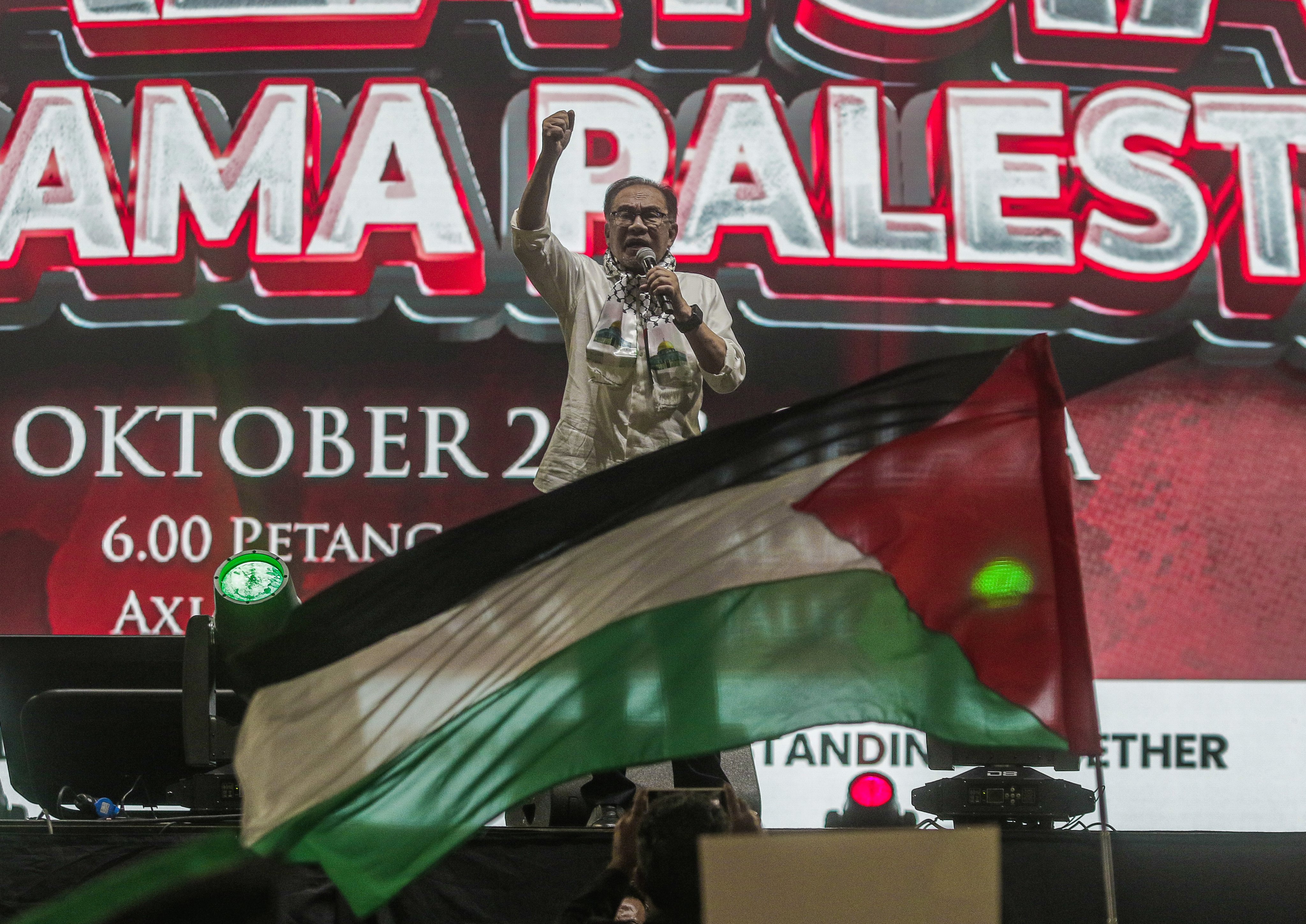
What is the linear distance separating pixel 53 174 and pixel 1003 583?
453 cm

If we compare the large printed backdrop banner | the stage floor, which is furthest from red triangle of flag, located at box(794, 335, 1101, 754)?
the large printed backdrop banner

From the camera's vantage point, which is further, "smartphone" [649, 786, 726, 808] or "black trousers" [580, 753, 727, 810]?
"black trousers" [580, 753, 727, 810]

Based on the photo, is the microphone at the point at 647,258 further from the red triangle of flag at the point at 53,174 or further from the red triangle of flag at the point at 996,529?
the red triangle of flag at the point at 53,174

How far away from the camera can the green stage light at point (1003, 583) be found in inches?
82.1

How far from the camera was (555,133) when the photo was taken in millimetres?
3133

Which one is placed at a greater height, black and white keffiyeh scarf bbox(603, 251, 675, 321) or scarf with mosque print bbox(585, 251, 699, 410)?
black and white keffiyeh scarf bbox(603, 251, 675, 321)

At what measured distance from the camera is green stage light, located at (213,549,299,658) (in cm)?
308

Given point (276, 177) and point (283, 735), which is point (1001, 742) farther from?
point (276, 177)

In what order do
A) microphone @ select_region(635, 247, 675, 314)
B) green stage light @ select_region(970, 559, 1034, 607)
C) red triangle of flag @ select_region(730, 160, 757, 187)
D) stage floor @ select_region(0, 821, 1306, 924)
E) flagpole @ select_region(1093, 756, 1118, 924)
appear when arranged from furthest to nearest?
1. red triangle of flag @ select_region(730, 160, 757, 187)
2. microphone @ select_region(635, 247, 675, 314)
3. stage floor @ select_region(0, 821, 1306, 924)
4. green stage light @ select_region(970, 559, 1034, 607)
5. flagpole @ select_region(1093, 756, 1118, 924)

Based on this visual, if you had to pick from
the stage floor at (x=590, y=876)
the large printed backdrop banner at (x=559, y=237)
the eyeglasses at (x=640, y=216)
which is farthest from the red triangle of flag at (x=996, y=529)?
the large printed backdrop banner at (x=559, y=237)

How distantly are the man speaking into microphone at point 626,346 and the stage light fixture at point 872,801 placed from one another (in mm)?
299

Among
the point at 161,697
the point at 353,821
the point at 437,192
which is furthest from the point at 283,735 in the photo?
the point at 437,192

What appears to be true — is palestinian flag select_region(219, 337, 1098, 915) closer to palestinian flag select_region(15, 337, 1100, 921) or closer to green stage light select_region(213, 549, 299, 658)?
palestinian flag select_region(15, 337, 1100, 921)

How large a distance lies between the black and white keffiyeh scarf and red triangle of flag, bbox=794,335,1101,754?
1145 mm
